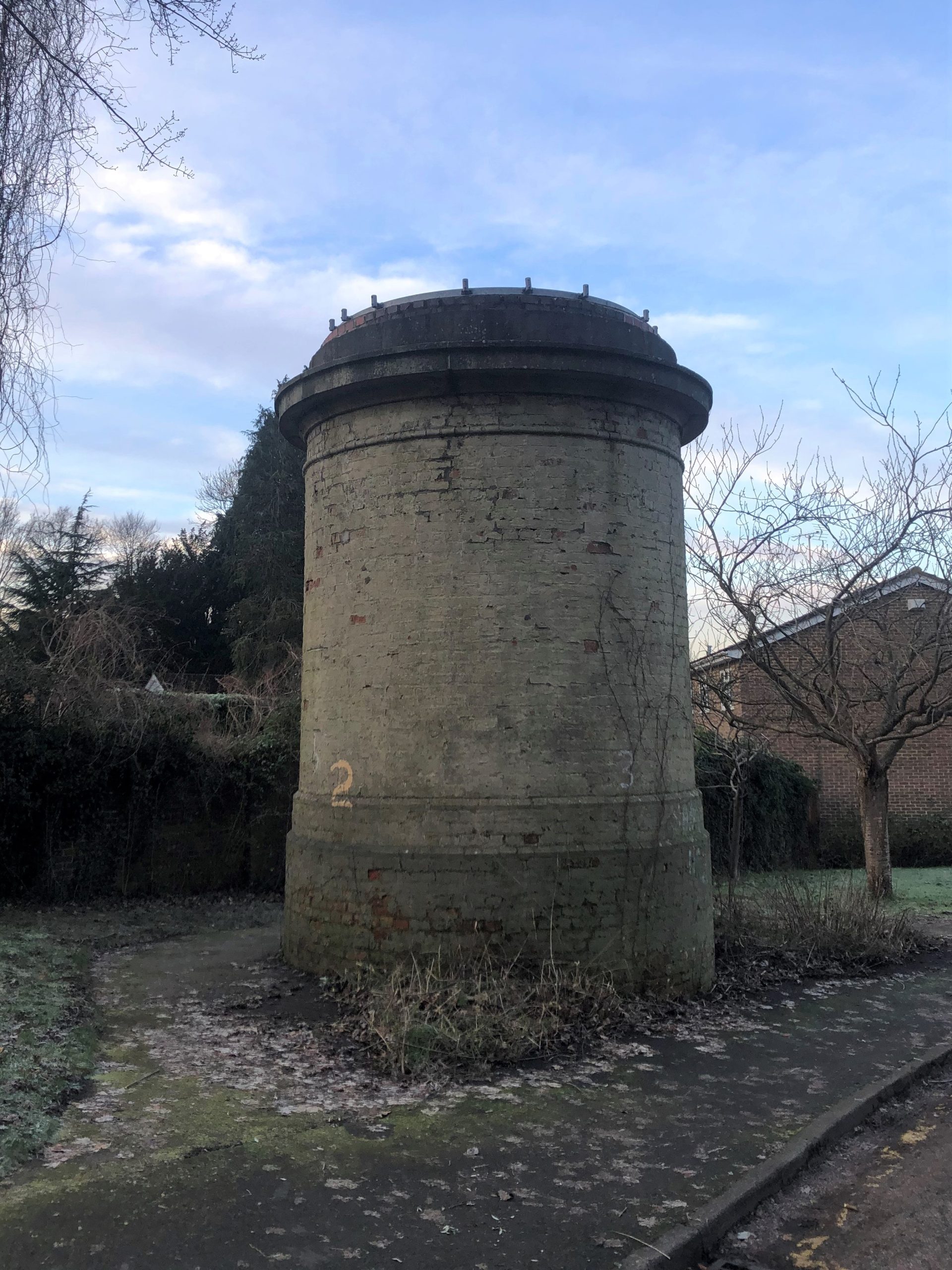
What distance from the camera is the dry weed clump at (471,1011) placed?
605cm

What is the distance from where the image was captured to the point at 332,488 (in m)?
8.45

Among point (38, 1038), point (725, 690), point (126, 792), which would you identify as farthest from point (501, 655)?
point (126, 792)

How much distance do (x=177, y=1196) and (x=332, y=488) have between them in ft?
18.9

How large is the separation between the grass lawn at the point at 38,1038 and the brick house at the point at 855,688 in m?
8.58

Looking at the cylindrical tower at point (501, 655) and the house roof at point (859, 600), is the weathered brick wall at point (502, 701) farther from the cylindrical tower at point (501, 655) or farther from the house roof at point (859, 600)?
the house roof at point (859, 600)

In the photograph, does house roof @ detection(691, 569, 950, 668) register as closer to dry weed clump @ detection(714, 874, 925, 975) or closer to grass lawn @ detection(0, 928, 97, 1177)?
dry weed clump @ detection(714, 874, 925, 975)

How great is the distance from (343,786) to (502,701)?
5.36ft

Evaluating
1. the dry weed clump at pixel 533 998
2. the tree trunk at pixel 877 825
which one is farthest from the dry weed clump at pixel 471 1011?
the tree trunk at pixel 877 825

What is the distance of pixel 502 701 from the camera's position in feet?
24.6

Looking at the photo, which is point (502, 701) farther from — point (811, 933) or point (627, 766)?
point (811, 933)

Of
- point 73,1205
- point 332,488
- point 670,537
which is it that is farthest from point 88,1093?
point 670,537

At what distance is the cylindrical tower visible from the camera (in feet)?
24.2

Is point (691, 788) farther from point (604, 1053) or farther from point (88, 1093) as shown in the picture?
point (88, 1093)

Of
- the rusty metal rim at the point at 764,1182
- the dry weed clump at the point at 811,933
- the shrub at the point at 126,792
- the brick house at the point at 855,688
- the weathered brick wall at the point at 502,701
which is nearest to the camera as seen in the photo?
the rusty metal rim at the point at 764,1182
